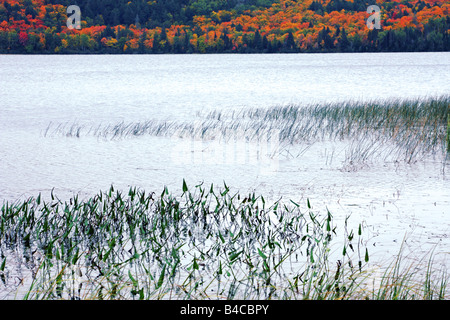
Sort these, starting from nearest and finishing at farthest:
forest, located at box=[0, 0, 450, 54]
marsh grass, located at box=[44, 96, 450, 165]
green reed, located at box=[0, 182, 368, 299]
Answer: green reed, located at box=[0, 182, 368, 299], marsh grass, located at box=[44, 96, 450, 165], forest, located at box=[0, 0, 450, 54]

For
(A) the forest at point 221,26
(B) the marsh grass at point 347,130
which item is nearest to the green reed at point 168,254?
(B) the marsh grass at point 347,130

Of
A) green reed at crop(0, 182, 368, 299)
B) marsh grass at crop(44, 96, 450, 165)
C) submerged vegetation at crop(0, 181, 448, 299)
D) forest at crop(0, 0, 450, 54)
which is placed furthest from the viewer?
forest at crop(0, 0, 450, 54)

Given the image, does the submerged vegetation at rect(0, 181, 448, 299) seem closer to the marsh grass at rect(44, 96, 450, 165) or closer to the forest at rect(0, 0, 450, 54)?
the marsh grass at rect(44, 96, 450, 165)

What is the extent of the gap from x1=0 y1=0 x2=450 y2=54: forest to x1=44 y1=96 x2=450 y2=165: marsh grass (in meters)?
84.6

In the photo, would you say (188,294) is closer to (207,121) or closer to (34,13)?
(207,121)

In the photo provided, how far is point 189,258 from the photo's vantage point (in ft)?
20.7

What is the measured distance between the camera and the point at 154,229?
677 cm

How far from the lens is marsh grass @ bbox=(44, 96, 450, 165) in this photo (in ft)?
44.4

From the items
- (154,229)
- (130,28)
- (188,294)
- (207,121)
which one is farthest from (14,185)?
(130,28)

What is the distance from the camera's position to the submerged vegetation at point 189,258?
17.0 ft

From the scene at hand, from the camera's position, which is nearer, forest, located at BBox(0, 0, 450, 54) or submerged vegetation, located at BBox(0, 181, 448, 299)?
submerged vegetation, located at BBox(0, 181, 448, 299)

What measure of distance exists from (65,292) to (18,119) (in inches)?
788

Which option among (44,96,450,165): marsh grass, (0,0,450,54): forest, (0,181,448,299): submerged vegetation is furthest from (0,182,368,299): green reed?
(0,0,450,54): forest

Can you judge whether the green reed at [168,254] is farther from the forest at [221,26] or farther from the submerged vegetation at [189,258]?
the forest at [221,26]
